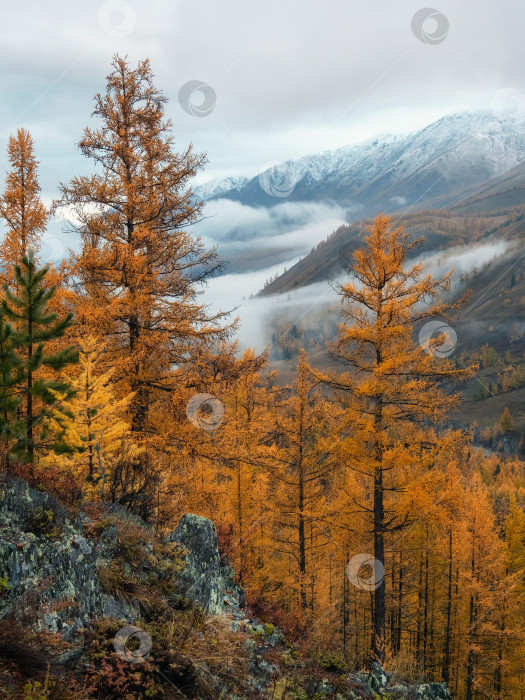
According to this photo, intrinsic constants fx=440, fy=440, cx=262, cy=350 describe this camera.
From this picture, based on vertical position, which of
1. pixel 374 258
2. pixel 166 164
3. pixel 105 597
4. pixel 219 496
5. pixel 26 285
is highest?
pixel 166 164

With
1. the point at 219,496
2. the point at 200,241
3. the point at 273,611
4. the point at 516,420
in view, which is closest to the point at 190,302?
the point at 200,241

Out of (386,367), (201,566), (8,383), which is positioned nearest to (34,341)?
(8,383)

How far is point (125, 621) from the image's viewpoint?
5.02 meters

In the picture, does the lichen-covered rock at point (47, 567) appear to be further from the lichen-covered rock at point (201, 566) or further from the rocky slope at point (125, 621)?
the lichen-covered rock at point (201, 566)

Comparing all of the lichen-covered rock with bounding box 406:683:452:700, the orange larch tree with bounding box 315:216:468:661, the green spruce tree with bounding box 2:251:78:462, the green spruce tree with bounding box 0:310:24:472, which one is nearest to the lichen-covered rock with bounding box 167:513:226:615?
the green spruce tree with bounding box 2:251:78:462

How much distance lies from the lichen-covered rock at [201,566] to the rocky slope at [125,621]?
2 centimetres

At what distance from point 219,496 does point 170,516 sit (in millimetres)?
3173

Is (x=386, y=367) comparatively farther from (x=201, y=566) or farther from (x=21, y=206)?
(x=21, y=206)

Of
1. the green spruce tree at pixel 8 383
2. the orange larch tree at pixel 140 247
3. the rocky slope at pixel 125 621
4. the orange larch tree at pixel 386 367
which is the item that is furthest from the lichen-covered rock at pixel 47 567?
the orange larch tree at pixel 386 367

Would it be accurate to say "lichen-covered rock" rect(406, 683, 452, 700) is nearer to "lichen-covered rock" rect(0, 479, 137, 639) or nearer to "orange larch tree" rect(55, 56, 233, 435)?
"lichen-covered rock" rect(0, 479, 137, 639)

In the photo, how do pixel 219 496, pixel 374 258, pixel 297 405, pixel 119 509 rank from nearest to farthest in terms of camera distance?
pixel 119 509
pixel 219 496
pixel 374 258
pixel 297 405

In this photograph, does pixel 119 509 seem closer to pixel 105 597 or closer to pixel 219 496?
pixel 105 597

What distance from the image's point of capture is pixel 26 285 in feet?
24.5

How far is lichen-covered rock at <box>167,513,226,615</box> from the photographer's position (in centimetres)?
645
